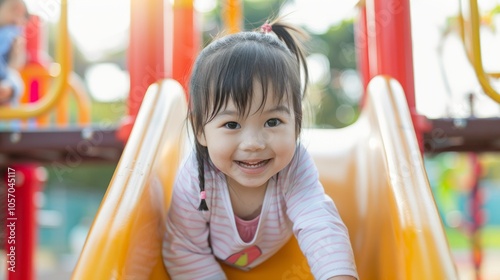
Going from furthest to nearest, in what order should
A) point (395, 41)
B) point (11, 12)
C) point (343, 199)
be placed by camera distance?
1. point (11, 12)
2. point (395, 41)
3. point (343, 199)

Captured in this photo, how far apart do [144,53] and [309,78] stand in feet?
2.65

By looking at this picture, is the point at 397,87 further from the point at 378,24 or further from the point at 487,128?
the point at 487,128

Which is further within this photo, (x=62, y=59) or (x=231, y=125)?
(x=62, y=59)

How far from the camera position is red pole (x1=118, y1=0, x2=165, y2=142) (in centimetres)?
203

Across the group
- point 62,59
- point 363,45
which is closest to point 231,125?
Result: point 62,59

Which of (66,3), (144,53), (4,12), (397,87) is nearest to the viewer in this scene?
(397,87)

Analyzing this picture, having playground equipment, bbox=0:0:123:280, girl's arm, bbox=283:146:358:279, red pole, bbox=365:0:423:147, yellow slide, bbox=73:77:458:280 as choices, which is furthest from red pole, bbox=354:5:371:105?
girl's arm, bbox=283:146:358:279

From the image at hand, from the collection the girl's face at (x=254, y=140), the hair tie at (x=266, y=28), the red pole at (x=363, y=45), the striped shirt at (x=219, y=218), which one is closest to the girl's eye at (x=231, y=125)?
the girl's face at (x=254, y=140)

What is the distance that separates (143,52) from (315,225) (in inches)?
40.3

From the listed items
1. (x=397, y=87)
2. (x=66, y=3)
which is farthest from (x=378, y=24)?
(x=66, y=3)

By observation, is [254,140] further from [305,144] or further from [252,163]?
[305,144]

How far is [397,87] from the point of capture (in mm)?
1726

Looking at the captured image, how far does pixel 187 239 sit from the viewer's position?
141 cm

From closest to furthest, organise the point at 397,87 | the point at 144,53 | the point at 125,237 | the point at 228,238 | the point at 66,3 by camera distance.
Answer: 1. the point at 125,237
2. the point at 228,238
3. the point at 397,87
4. the point at 66,3
5. the point at 144,53
